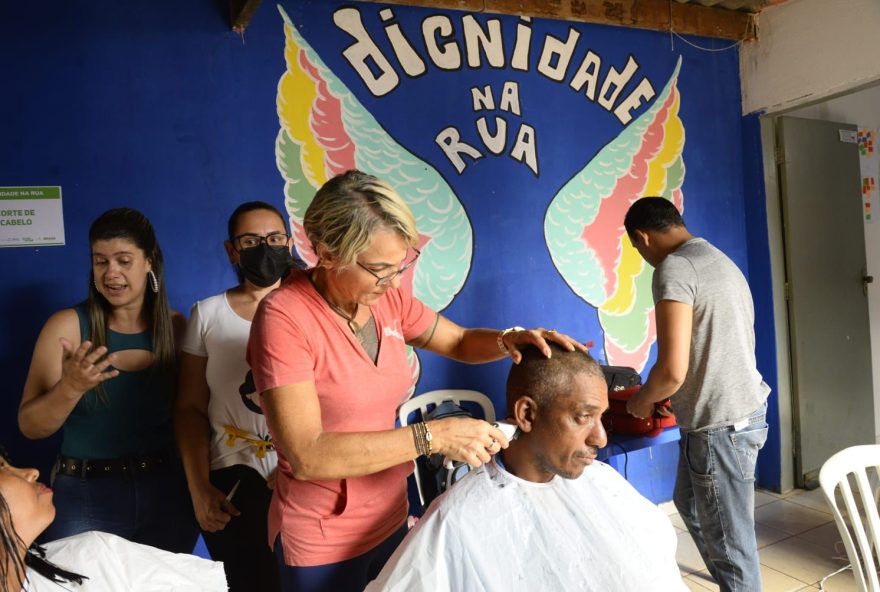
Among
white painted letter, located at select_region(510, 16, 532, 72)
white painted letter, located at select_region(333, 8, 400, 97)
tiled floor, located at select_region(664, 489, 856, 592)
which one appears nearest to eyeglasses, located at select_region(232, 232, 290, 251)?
white painted letter, located at select_region(333, 8, 400, 97)

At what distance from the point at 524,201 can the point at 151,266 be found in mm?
1954

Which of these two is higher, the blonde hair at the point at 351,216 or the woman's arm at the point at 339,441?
the blonde hair at the point at 351,216

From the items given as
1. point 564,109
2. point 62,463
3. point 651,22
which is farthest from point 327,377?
point 651,22

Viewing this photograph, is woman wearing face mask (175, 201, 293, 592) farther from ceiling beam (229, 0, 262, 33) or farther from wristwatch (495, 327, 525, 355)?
ceiling beam (229, 0, 262, 33)

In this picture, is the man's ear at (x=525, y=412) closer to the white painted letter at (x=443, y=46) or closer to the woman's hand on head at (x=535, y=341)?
the woman's hand on head at (x=535, y=341)

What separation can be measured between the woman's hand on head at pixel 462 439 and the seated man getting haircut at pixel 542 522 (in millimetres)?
196

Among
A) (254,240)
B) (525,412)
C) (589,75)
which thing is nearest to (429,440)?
(525,412)

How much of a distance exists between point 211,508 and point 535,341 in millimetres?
1087

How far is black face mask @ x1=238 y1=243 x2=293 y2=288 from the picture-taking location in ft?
6.35

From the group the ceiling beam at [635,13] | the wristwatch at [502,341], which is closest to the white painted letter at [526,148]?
the ceiling beam at [635,13]

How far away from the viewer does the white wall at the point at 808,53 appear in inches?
131

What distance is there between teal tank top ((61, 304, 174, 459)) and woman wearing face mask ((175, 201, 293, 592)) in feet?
0.26

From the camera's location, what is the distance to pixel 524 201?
3.26m

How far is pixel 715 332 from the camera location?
2166 millimetres
